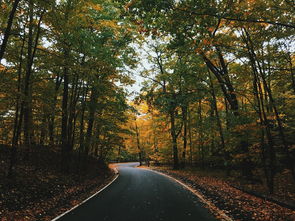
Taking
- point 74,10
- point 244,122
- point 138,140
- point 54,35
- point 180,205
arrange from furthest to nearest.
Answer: point 138,140 → point 244,122 → point 54,35 → point 74,10 → point 180,205

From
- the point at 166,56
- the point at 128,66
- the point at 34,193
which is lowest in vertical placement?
A: the point at 34,193

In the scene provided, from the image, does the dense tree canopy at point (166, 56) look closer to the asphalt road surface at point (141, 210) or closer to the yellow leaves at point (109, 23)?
the yellow leaves at point (109, 23)

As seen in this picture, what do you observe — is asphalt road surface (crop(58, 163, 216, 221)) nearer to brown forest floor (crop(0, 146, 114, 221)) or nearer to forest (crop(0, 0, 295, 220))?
brown forest floor (crop(0, 146, 114, 221))

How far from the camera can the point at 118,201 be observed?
7914 mm

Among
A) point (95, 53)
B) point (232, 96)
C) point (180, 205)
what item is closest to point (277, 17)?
point (232, 96)

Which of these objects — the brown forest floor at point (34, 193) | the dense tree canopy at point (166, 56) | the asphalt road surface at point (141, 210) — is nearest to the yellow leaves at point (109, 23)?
the dense tree canopy at point (166, 56)

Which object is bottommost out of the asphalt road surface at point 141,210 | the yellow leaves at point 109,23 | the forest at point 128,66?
the asphalt road surface at point 141,210

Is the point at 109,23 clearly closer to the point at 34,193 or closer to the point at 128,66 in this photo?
the point at 128,66

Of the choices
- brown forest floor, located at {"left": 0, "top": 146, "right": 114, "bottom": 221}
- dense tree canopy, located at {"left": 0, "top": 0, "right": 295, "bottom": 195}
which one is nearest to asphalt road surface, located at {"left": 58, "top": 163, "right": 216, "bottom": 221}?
brown forest floor, located at {"left": 0, "top": 146, "right": 114, "bottom": 221}

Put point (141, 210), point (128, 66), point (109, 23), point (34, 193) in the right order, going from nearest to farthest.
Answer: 1. point (141, 210)
2. point (34, 193)
3. point (109, 23)
4. point (128, 66)

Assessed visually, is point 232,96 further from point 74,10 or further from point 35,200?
point 35,200

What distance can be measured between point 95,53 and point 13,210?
8192mm

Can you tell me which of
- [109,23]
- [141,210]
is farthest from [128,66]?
[141,210]

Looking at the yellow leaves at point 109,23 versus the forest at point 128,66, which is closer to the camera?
the forest at point 128,66
